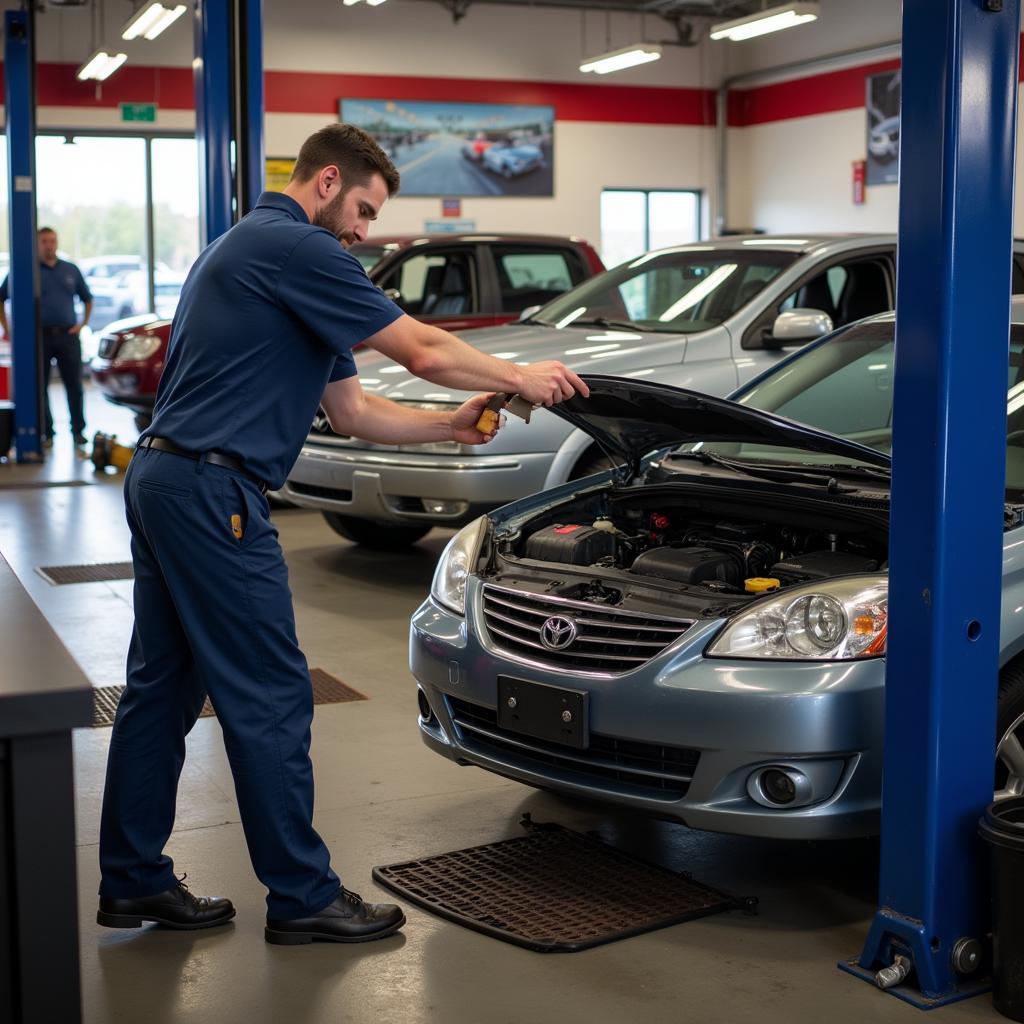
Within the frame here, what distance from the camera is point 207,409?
10.3 feet

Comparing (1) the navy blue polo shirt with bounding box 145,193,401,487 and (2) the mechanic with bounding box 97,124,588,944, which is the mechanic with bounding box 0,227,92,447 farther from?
(1) the navy blue polo shirt with bounding box 145,193,401,487

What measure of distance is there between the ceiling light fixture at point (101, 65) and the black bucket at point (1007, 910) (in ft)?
50.5

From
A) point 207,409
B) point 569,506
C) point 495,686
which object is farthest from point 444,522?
point 207,409

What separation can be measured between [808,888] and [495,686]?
92 centimetres

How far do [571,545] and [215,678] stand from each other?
1.12 metres

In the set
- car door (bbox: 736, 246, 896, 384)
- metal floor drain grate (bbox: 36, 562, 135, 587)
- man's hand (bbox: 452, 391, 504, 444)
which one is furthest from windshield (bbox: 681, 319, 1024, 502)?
metal floor drain grate (bbox: 36, 562, 135, 587)

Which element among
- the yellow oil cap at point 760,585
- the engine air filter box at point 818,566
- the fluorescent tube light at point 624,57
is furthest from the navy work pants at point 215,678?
the fluorescent tube light at point 624,57

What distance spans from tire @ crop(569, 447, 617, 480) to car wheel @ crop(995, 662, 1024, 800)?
3.63 meters

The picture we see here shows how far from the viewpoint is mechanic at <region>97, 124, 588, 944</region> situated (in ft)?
10.2

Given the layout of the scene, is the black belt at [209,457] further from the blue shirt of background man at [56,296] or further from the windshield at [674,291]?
the blue shirt of background man at [56,296]

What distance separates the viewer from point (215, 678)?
10.3 ft

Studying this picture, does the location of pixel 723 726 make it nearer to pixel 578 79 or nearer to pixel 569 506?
pixel 569 506

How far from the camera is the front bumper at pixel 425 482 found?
662cm

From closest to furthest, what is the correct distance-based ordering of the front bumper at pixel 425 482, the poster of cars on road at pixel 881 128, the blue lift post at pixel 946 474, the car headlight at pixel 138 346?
the blue lift post at pixel 946 474 < the front bumper at pixel 425 482 < the car headlight at pixel 138 346 < the poster of cars on road at pixel 881 128
